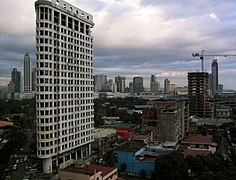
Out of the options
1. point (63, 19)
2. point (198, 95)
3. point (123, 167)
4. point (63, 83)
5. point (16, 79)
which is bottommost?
point (123, 167)

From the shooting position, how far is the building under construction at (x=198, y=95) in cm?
7286

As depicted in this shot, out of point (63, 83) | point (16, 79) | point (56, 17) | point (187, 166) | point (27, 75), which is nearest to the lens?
point (187, 166)

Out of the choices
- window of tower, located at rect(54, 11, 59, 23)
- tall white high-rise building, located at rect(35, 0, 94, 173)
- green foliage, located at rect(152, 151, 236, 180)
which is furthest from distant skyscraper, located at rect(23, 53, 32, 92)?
green foliage, located at rect(152, 151, 236, 180)

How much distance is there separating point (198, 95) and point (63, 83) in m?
51.9

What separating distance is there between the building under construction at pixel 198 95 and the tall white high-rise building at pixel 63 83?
44.5 metres

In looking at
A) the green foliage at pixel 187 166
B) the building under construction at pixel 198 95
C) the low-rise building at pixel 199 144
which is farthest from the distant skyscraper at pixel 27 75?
the green foliage at pixel 187 166

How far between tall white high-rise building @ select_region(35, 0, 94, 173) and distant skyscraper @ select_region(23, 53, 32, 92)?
104912mm

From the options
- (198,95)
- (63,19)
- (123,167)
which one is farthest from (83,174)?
(198,95)

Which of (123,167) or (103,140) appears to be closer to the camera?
(123,167)

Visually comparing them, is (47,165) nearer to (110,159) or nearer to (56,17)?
(110,159)

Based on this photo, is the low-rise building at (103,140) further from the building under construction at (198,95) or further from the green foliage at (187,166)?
the building under construction at (198,95)

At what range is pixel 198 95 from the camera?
73500 millimetres

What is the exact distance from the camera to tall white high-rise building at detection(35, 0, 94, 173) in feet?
91.5

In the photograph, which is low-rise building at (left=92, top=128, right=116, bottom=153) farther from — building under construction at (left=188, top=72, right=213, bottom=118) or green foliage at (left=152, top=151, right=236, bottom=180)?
building under construction at (left=188, top=72, right=213, bottom=118)
